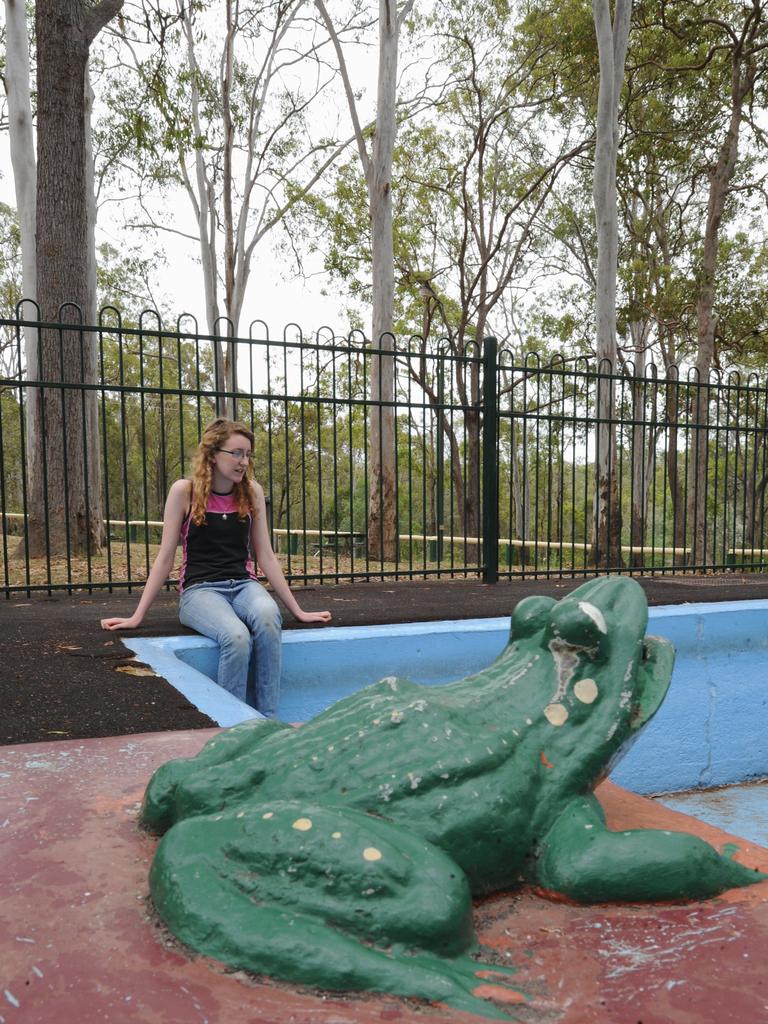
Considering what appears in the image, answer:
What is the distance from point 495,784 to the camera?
1636 millimetres

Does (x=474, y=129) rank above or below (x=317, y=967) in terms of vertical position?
above

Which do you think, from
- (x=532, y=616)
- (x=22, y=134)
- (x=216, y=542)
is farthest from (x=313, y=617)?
(x=22, y=134)

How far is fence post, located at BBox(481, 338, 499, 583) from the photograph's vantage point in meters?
7.78

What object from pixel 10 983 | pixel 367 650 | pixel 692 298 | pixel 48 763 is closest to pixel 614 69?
pixel 692 298

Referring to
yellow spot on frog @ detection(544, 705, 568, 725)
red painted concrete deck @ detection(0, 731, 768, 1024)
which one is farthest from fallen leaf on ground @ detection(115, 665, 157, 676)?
yellow spot on frog @ detection(544, 705, 568, 725)

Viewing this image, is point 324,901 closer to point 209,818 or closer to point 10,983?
point 209,818

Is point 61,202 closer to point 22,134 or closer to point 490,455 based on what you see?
point 22,134

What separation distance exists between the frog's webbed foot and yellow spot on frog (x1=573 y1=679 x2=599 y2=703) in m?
0.72

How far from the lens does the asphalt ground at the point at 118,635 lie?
9.95 feet

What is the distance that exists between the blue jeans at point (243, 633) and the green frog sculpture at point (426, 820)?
222 centimetres

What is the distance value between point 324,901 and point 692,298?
19131 mm

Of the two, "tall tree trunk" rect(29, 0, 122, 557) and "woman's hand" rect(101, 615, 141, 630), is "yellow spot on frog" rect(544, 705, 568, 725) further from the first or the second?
"tall tree trunk" rect(29, 0, 122, 557)

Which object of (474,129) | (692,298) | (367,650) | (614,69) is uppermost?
(474,129)

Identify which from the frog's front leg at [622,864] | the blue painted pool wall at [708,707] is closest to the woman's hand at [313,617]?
the blue painted pool wall at [708,707]
